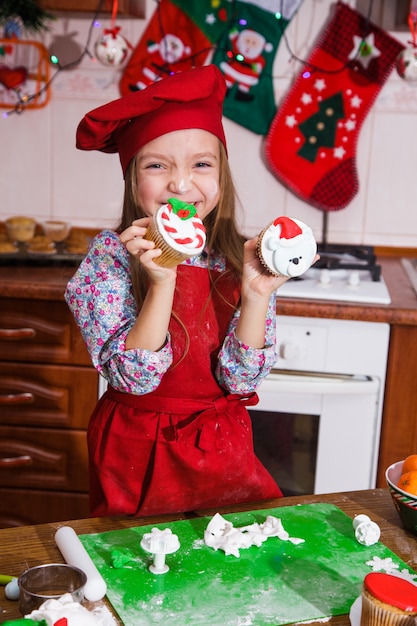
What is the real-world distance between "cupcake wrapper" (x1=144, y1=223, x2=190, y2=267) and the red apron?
0.24m

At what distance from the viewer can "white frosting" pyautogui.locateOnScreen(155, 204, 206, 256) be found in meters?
1.03

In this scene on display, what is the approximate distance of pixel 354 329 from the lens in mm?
1934

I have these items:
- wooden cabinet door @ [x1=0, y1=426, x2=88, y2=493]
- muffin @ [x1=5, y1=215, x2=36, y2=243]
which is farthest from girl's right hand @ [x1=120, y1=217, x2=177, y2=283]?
muffin @ [x1=5, y1=215, x2=36, y2=243]

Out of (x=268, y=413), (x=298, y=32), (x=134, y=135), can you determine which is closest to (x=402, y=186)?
(x=298, y=32)

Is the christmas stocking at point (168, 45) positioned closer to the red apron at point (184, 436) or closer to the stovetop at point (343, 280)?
the stovetop at point (343, 280)

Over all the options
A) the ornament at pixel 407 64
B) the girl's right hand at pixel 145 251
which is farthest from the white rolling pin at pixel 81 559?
the ornament at pixel 407 64

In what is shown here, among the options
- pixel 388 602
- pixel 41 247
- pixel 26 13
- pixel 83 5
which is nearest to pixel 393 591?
pixel 388 602

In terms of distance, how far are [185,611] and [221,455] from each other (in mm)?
449

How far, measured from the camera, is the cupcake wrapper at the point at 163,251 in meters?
1.05

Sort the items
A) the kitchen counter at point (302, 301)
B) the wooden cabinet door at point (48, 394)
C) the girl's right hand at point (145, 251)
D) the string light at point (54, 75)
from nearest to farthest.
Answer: the girl's right hand at point (145, 251) → the kitchen counter at point (302, 301) → the wooden cabinet door at point (48, 394) → the string light at point (54, 75)

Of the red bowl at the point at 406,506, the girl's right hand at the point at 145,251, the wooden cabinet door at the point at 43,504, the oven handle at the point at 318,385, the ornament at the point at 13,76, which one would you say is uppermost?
the ornament at the point at 13,76

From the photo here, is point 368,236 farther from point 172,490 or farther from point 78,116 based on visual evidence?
point 172,490

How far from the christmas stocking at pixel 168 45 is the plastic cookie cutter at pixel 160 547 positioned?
1752mm

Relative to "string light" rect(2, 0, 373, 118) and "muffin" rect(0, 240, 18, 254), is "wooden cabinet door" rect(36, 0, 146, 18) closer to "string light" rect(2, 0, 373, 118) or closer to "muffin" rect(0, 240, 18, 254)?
"string light" rect(2, 0, 373, 118)
